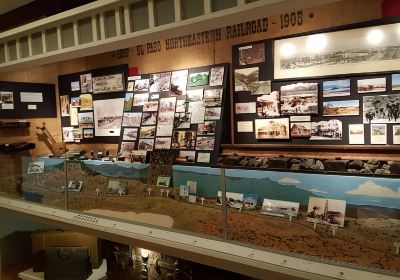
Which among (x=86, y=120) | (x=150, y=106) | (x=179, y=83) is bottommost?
(x=86, y=120)

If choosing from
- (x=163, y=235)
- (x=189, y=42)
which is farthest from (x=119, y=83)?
(x=163, y=235)

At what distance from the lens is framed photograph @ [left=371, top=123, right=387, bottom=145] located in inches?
171

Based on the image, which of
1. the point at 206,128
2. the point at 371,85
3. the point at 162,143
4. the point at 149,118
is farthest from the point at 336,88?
the point at 149,118

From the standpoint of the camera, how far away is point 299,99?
4914 mm

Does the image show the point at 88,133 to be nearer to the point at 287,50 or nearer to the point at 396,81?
the point at 287,50

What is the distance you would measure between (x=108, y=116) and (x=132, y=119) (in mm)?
1079

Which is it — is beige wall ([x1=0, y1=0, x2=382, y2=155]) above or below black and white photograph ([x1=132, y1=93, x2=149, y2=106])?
above

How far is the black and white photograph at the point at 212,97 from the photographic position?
5543 mm

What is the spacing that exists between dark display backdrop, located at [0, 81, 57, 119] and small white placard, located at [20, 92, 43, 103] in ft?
0.22

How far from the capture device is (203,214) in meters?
2.71

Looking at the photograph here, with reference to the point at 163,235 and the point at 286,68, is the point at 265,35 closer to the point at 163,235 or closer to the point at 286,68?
the point at 286,68

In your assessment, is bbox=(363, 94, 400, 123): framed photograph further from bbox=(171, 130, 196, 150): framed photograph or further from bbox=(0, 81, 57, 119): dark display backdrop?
bbox=(0, 81, 57, 119): dark display backdrop

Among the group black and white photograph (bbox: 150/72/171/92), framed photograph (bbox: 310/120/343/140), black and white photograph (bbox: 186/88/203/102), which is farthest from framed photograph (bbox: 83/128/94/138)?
framed photograph (bbox: 310/120/343/140)

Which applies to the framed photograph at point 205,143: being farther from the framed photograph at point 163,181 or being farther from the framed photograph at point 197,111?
the framed photograph at point 163,181
